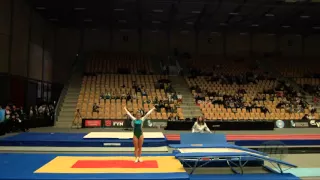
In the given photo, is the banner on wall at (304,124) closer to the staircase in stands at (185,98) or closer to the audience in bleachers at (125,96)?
the staircase in stands at (185,98)

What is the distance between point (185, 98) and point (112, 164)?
16.3m

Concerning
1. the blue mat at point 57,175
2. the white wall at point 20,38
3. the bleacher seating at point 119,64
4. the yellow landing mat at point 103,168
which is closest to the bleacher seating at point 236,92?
the bleacher seating at point 119,64

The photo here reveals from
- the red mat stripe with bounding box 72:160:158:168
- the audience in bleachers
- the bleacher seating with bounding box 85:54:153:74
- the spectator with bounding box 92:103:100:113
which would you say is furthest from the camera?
the bleacher seating with bounding box 85:54:153:74

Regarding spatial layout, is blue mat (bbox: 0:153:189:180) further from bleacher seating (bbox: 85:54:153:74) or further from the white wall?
bleacher seating (bbox: 85:54:153:74)

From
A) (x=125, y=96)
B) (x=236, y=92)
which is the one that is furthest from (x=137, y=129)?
(x=236, y=92)

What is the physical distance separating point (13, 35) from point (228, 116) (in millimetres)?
16342

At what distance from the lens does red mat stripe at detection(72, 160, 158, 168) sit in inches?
267

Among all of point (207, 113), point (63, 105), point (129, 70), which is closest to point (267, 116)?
point (207, 113)

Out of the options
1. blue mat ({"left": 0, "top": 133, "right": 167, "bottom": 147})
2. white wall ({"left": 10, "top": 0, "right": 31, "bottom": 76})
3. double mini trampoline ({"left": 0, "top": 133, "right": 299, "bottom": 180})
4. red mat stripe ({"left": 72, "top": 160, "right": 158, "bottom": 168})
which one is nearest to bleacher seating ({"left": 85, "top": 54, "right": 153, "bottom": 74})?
white wall ({"left": 10, "top": 0, "right": 31, "bottom": 76})

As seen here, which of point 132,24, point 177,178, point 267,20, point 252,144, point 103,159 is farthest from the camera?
point 132,24

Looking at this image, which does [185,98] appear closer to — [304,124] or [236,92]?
[236,92]

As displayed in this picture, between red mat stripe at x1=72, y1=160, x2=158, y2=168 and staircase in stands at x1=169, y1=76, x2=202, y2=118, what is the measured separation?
44.1 ft

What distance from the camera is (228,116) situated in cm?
2023

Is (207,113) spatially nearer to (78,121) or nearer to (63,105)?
(78,121)
